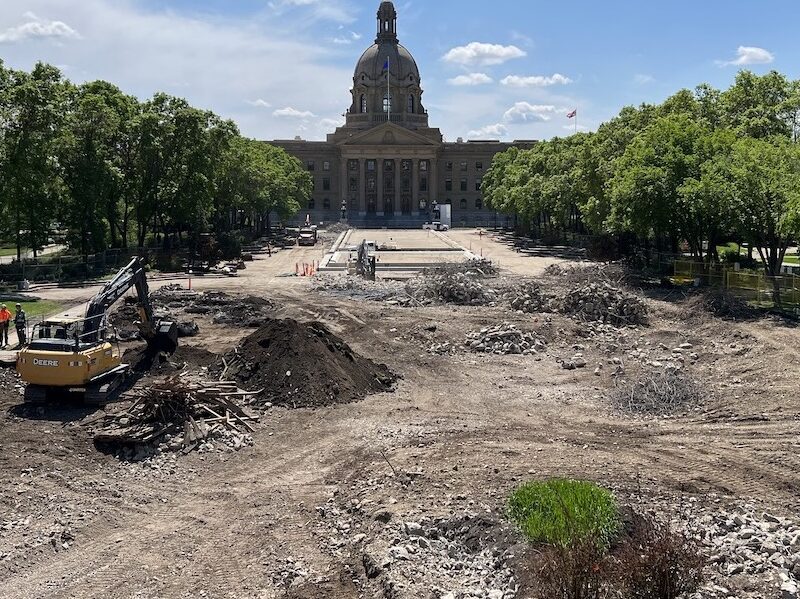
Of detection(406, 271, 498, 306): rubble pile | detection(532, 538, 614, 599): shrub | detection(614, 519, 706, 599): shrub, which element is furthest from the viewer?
detection(406, 271, 498, 306): rubble pile

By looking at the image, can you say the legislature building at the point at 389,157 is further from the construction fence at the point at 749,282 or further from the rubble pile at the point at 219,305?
the rubble pile at the point at 219,305

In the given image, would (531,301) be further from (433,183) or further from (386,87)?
(386,87)

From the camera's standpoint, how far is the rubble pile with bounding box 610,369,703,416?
1919 cm

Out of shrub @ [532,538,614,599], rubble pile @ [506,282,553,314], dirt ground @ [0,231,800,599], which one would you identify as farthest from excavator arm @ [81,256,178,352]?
rubble pile @ [506,282,553,314]

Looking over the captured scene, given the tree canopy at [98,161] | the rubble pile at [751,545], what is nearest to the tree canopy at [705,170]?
the rubble pile at [751,545]

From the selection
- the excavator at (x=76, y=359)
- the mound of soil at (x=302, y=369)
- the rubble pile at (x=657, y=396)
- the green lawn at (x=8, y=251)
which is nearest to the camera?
the excavator at (x=76, y=359)

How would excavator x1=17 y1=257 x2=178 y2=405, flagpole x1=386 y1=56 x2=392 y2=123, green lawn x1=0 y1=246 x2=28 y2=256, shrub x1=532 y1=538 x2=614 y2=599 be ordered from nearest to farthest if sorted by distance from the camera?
shrub x1=532 y1=538 x2=614 y2=599 < excavator x1=17 y1=257 x2=178 y2=405 < green lawn x1=0 y1=246 x2=28 y2=256 < flagpole x1=386 y1=56 x2=392 y2=123

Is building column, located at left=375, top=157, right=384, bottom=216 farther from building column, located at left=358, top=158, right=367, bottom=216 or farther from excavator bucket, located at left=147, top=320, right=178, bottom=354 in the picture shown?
excavator bucket, located at left=147, top=320, right=178, bottom=354

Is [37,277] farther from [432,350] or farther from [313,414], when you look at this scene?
[313,414]

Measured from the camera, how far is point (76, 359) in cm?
1847

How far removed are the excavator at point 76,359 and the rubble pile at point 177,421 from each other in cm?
104

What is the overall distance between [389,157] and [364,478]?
129965 millimetres

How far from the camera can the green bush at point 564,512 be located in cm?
1112

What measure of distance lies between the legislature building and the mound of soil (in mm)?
106963
